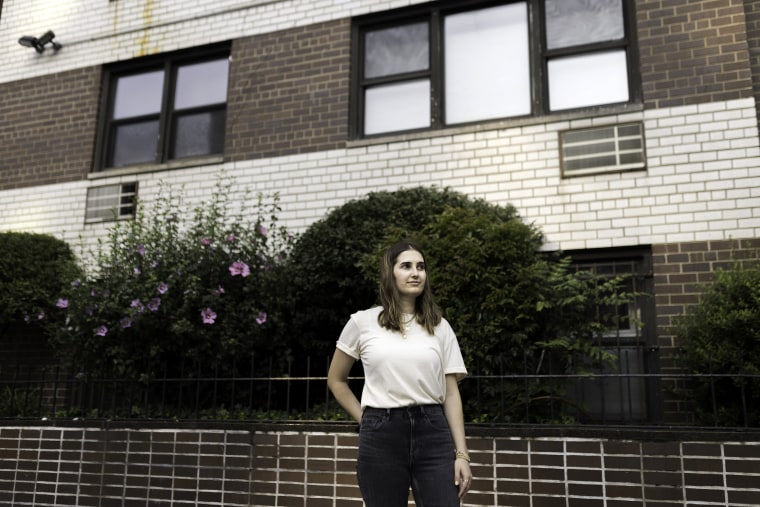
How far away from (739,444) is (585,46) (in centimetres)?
484

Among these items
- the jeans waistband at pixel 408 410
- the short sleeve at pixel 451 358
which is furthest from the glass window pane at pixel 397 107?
the jeans waistband at pixel 408 410

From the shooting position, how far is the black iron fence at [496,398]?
17.3 ft

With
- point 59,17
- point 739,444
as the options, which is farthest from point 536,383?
point 59,17

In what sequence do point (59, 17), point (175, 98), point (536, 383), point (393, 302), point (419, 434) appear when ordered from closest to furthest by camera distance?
1. point (419, 434)
2. point (393, 302)
3. point (536, 383)
4. point (175, 98)
5. point (59, 17)

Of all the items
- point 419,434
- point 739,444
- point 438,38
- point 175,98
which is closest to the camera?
point 419,434

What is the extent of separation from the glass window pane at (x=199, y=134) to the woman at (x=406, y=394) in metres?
6.52

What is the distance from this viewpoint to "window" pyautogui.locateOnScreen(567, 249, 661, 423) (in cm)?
646

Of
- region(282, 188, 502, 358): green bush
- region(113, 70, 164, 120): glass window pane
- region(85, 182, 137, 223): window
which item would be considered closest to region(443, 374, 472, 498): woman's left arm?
region(282, 188, 502, 358): green bush

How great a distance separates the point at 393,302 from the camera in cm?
305

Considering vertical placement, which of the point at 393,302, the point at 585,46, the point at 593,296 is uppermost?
the point at 585,46

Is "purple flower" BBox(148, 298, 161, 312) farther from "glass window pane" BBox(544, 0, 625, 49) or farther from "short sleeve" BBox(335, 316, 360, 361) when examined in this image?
"glass window pane" BBox(544, 0, 625, 49)

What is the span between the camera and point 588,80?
757cm

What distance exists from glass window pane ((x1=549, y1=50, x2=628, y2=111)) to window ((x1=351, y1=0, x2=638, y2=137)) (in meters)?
0.01

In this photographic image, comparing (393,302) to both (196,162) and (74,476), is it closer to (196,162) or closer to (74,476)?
(74,476)
